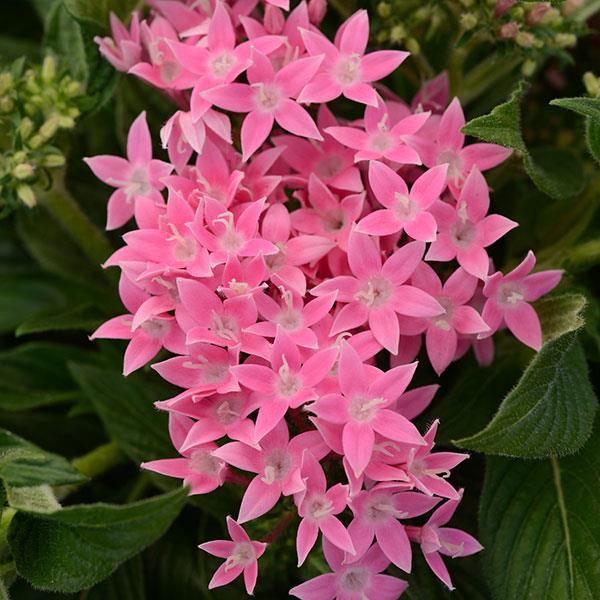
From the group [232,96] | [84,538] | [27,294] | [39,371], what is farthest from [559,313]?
[27,294]

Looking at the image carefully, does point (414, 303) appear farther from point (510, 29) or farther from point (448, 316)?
point (510, 29)

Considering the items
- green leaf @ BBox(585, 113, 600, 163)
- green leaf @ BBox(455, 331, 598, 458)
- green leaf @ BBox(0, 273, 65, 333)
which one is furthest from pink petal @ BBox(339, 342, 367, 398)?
green leaf @ BBox(0, 273, 65, 333)

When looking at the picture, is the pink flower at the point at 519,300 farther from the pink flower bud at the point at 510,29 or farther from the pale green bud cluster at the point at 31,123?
the pale green bud cluster at the point at 31,123

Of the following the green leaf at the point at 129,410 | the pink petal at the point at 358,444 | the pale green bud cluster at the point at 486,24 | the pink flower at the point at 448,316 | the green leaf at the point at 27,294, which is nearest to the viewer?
the pink petal at the point at 358,444

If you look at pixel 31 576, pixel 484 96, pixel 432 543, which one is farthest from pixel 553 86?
pixel 31 576

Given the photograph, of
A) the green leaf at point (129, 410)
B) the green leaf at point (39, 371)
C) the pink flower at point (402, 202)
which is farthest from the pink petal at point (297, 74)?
the green leaf at point (39, 371)

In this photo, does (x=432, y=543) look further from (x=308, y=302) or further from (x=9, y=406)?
(x=9, y=406)

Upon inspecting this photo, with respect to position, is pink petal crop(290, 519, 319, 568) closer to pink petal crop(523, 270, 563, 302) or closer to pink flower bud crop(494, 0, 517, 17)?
pink petal crop(523, 270, 563, 302)
